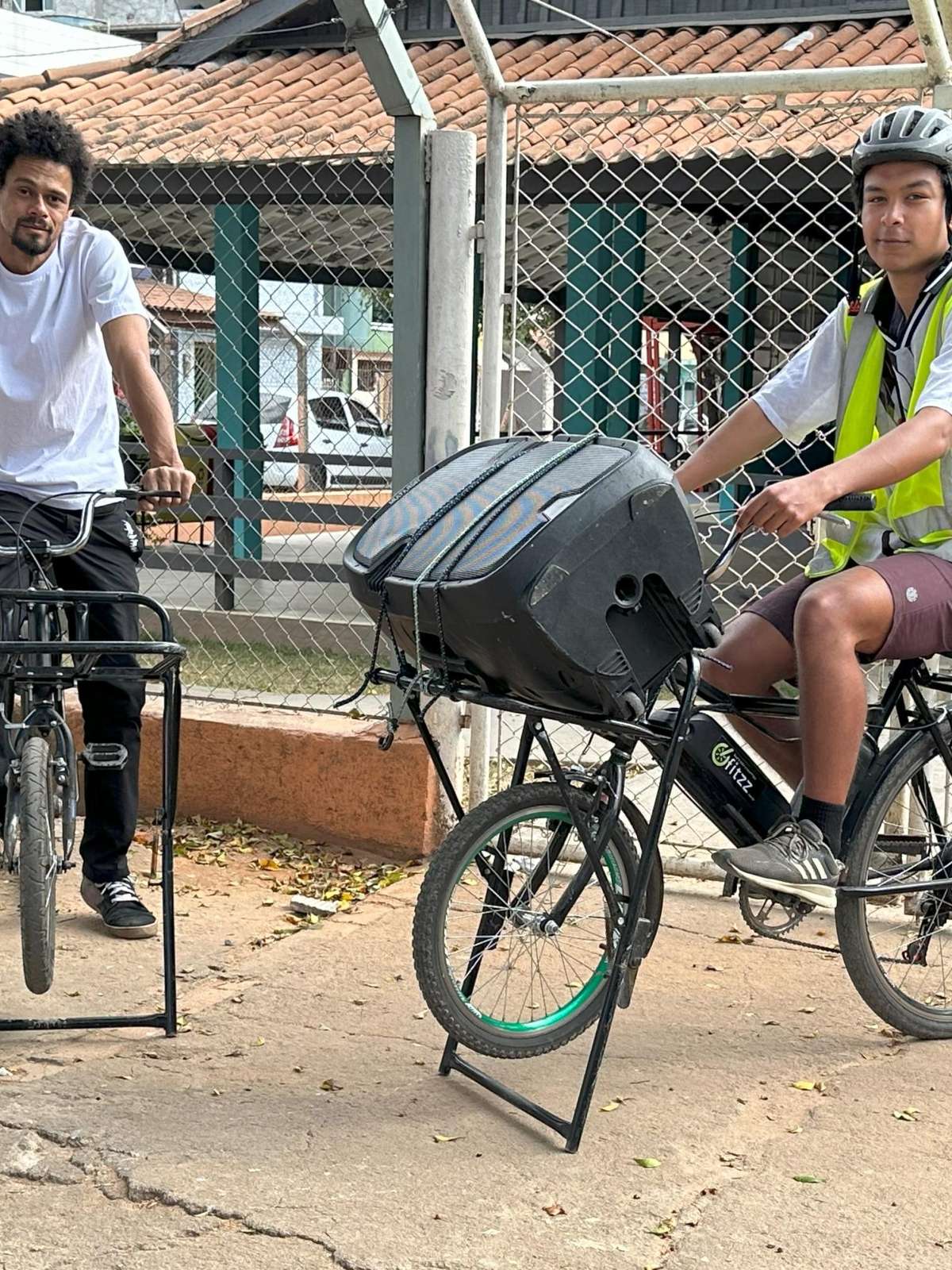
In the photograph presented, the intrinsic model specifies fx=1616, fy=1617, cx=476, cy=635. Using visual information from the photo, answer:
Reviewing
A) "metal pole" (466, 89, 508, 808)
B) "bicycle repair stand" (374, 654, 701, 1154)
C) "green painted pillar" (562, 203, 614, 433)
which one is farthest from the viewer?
"green painted pillar" (562, 203, 614, 433)

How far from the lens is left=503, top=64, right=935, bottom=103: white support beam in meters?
4.29

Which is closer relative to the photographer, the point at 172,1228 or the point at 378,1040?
the point at 172,1228

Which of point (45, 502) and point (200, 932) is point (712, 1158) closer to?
point (200, 932)

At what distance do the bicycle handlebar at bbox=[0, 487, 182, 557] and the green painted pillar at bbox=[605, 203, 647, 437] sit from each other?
681cm

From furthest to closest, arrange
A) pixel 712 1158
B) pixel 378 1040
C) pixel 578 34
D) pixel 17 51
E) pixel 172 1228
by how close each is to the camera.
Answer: pixel 17 51, pixel 578 34, pixel 378 1040, pixel 712 1158, pixel 172 1228

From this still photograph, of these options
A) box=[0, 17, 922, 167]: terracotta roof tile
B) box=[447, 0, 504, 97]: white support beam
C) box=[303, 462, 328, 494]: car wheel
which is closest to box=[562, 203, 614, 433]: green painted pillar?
box=[0, 17, 922, 167]: terracotta roof tile

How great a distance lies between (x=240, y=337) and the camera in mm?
12641

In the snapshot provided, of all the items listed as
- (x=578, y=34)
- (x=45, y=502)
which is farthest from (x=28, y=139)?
(x=578, y=34)

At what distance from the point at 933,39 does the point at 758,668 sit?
1.76 meters

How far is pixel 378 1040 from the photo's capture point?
12.3 ft

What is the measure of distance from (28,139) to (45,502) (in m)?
0.92

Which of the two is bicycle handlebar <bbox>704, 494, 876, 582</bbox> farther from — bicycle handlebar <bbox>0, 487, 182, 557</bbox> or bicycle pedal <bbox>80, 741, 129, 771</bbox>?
bicycle pedal <bbox>80, 741, 129, 771</bbox>

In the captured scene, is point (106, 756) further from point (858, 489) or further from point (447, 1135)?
point (858, 489)

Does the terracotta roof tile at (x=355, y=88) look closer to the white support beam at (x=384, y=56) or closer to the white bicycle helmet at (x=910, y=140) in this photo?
the white support beam at (x=384, y=56)
